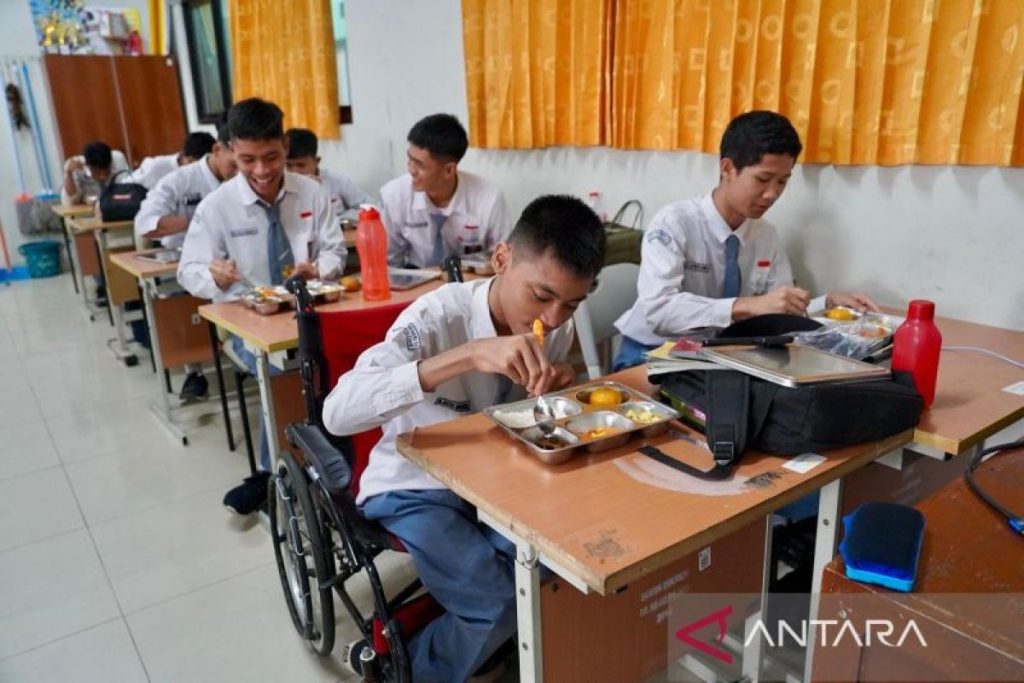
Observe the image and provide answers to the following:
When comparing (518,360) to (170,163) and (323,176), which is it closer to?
(323,176)

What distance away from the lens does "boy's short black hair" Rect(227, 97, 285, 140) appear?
2.54m

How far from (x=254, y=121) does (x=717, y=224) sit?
1.65 meters

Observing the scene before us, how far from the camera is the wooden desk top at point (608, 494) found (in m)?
0.95

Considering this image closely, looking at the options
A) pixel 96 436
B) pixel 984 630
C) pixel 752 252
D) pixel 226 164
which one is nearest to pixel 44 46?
pixel 226 164

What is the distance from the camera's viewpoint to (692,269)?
2.23 meters

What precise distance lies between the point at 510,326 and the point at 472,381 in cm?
15

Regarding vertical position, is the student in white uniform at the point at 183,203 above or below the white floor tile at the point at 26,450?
above

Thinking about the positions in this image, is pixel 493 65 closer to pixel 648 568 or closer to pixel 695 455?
pixel 695 455

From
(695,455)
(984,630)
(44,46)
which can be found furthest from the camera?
(44,46)

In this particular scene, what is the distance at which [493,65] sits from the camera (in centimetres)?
348

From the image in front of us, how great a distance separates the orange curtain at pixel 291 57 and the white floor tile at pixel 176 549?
312cm

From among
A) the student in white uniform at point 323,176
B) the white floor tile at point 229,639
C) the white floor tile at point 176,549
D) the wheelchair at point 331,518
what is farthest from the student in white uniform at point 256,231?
the student in white uniform at point 323,176

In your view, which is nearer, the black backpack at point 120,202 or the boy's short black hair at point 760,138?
the boy's short black hair at point 760,138

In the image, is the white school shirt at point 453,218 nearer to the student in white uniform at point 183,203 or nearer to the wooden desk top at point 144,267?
the wooden desk top at point 144,267
